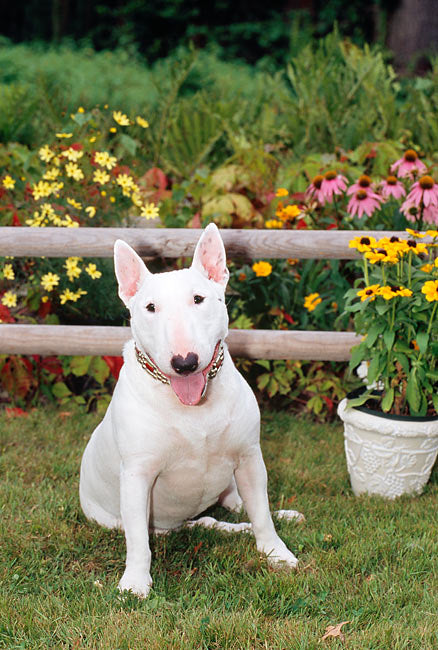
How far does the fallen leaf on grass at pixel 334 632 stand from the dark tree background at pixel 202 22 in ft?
41.3

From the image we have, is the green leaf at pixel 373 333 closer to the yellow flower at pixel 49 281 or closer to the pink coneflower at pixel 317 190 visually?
the pink coneflower at pixel 317 190

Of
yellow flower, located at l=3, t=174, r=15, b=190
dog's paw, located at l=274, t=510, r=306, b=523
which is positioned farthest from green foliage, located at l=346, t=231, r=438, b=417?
yellow flower, located at l=3, t=174, r=15, b=190

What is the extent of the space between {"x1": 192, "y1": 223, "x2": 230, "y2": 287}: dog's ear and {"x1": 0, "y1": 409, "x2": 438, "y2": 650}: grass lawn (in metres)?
1.15

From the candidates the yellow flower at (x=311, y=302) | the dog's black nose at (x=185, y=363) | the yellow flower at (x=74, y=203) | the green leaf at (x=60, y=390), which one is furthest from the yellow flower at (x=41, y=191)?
the dog's black nose at (x=185, y=363)

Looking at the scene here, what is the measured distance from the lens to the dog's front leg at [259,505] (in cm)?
280

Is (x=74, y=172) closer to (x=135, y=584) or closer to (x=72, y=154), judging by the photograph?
(x=72, y=154)

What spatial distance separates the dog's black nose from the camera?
7.59 ft

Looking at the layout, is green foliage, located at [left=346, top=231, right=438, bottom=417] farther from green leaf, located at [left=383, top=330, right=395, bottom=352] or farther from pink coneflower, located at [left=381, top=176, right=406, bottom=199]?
pink coneflower, located at [left=381, top=176, right=406, bottom=199]

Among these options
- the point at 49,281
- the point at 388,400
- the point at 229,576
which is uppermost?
the point at 49,281

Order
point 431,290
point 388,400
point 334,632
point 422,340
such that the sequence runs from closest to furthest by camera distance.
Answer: point 334,632
point 431,290
point 422,340
point 388,400

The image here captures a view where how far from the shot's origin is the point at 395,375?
3412 mm

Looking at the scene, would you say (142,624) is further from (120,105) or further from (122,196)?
(120,105)

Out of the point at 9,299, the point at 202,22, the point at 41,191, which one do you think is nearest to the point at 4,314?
the point at 9,299

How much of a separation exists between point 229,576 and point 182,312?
3.60 feet
